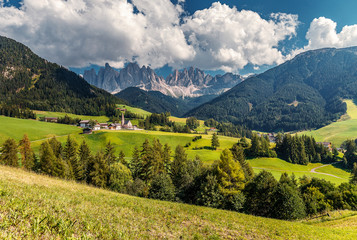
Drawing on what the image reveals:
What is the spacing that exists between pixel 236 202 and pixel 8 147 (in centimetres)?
6468

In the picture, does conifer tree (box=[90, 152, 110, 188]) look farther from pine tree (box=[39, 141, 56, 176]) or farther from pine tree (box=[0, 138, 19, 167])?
pine tree (box=[0, 138, 19, 167])

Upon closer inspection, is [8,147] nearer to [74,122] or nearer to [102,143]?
[102,143]

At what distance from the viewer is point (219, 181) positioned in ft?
127

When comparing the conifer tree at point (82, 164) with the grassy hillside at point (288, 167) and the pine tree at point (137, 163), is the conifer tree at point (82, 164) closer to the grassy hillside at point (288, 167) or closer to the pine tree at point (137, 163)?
the pine tree at point (137, 163)

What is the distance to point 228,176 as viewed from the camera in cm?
3834

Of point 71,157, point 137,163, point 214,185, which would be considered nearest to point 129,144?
point 137,163

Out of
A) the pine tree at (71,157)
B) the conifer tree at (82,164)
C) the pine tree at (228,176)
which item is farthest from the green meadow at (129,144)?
the pine tree at (228,176)

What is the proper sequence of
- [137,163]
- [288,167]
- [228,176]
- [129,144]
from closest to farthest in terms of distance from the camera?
[228,176] → [137,163] → [288,167] → [129,144]

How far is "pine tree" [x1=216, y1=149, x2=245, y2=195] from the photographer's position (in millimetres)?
37156

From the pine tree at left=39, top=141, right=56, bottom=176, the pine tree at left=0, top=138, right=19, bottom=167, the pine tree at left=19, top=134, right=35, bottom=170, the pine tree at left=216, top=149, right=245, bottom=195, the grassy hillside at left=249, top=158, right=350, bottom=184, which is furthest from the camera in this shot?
the grassy hillside at left=249, top=158, right=350, bottom=184

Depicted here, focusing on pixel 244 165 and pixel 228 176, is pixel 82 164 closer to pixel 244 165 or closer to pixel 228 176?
pixel 228 176

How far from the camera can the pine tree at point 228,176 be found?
37.2 metres

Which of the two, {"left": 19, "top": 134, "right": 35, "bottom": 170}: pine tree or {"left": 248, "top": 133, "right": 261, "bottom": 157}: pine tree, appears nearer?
{"left": 19, "top": 134, "right": 35, "bottom": 170}: pine tree

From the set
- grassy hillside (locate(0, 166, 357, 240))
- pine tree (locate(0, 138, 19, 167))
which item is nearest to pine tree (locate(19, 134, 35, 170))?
pine tree (locate(0, 138, 19, 167))
